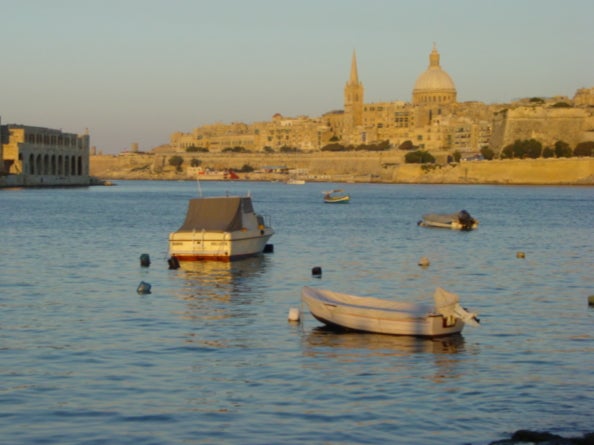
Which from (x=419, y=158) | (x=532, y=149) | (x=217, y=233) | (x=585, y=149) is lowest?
(x=217, y=233)

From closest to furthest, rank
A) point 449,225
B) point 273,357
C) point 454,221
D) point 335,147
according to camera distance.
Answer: point 273,357 → point 454,221 → point 449,225 → point 335,147

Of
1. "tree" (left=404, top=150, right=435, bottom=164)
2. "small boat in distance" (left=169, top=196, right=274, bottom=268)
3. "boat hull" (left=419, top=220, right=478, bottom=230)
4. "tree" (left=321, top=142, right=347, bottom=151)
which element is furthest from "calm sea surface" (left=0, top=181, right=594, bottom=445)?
"tree" (left=321, top=142, right=347, bottom=151)

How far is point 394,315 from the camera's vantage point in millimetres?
16297

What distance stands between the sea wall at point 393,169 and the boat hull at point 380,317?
329 feet

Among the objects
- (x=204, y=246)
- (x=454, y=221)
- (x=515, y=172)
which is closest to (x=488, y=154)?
(x=515, y=172)

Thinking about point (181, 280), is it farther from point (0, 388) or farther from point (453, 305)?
point (0, 388)

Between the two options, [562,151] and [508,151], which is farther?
[508,151]

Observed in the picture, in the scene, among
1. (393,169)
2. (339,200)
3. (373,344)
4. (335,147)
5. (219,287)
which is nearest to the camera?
(373,344)

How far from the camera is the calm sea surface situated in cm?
1148

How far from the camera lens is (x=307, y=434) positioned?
11.1 metres

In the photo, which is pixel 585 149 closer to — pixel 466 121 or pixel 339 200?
pixel 466 121

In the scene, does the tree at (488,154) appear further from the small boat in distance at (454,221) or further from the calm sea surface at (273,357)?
the calm sea surface at (273,357)

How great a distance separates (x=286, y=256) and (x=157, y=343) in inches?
603

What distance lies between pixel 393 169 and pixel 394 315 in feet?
461
